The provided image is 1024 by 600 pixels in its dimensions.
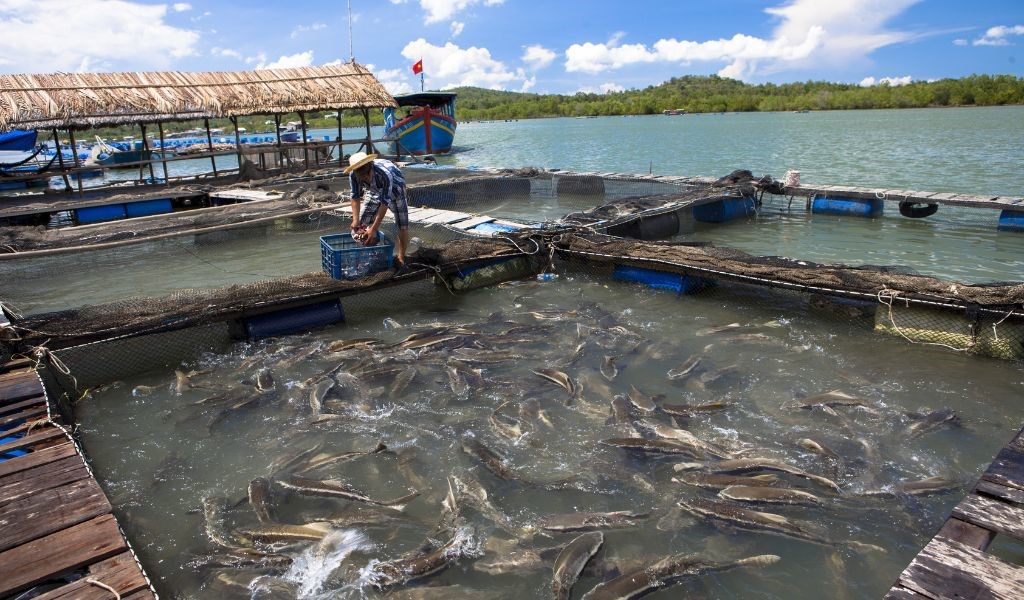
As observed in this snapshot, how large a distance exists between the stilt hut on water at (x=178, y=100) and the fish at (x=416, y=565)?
14.8 meters

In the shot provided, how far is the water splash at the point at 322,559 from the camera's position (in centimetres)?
366

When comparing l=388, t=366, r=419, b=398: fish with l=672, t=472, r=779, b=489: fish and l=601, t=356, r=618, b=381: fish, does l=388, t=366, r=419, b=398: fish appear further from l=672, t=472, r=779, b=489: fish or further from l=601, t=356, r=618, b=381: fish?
l=672, t=472, r=779, b=489: fish

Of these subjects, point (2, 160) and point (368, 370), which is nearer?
point (368, 370)

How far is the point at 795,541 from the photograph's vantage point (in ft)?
12.8

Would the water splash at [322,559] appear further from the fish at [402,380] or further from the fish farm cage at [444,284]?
the fish farm cage at [444,284]

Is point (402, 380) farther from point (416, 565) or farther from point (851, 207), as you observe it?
point (851, 207)

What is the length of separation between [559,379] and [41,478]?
415 cm

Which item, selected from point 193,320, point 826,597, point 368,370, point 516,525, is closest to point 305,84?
point 193,320

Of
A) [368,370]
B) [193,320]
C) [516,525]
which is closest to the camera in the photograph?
[516,525]

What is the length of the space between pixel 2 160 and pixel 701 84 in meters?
120

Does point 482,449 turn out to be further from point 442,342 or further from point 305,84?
point 305,84

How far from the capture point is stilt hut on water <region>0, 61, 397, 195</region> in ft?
53.2

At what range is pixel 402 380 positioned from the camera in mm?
6301

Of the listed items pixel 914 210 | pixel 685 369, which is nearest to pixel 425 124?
pixel 914 210
